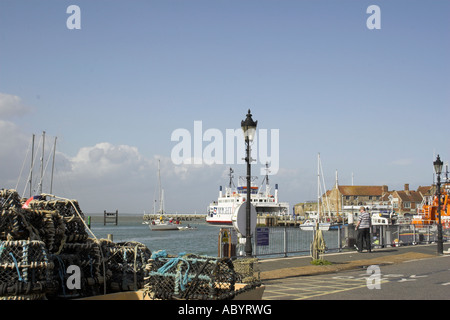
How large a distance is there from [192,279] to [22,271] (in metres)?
2.11

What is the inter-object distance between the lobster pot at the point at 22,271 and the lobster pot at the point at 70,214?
1754mm

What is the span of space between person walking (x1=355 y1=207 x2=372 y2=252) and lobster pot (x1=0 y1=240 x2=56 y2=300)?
61.7 ft

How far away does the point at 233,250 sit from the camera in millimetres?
16906

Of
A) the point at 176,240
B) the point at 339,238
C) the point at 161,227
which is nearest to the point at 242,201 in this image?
the point at 161,227

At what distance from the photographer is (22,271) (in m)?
5.84

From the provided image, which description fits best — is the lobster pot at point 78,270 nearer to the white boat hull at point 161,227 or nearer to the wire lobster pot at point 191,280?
the wire lobster pot at point 191,280

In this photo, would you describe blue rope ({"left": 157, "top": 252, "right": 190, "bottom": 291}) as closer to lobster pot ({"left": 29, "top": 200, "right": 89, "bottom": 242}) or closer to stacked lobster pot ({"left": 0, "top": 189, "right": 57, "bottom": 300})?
stacked lobster pot ({"left": 0, "top": 189, "right": 57, "bottom": 300})

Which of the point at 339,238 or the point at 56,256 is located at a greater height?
the point at 56,256

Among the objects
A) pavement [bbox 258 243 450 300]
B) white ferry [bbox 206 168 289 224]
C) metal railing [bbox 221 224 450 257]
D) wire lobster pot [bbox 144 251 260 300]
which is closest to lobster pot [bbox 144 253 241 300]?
wire lobster pot [bbox 144 251 260 300]

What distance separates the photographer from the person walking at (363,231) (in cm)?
2266

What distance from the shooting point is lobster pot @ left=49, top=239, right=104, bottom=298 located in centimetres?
692

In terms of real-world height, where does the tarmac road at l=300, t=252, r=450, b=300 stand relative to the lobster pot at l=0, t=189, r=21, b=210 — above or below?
below
